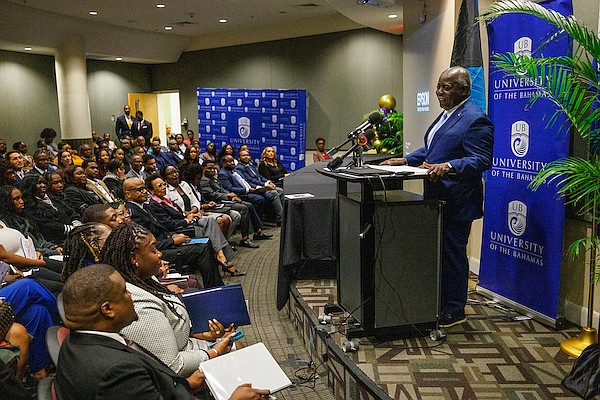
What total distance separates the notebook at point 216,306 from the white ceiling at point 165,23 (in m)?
6.46

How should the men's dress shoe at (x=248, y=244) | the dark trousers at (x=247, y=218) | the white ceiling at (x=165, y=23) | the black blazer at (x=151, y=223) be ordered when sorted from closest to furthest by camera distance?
the black blazer at (x=151, y=223) < the men's dress shoe at (x=248, y=244) < the dark trousers at (x=247, y=218) < the white ceiling at (x=165, y=23)

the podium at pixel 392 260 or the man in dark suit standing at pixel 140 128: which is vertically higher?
the man in dark suit standing at pixel 140 128

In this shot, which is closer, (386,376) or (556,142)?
(386,376)

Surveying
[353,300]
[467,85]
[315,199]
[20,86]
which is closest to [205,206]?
[315,199]

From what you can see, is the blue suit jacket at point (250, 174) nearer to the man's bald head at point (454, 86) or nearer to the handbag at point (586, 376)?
the man's bald head at point (454, 86)

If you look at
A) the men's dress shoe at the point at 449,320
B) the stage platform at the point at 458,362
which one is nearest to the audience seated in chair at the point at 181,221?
the stage platform at the point at 458,362

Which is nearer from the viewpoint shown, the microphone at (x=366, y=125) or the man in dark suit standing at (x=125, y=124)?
the microphone at (x=366, y=125)

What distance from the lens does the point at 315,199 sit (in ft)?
14.8

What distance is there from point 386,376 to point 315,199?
Answer: 201cm

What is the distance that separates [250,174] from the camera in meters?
7.91

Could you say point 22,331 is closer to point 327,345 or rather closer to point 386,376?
point 327,345

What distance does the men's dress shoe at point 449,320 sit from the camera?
3.26 meters

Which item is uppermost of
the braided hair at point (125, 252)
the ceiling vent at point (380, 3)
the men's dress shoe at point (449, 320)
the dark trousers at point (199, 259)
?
the ceiling vent at point (380, 3)

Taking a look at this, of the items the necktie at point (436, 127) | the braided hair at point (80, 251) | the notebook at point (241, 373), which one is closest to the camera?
the notebook at point (241, 373)
